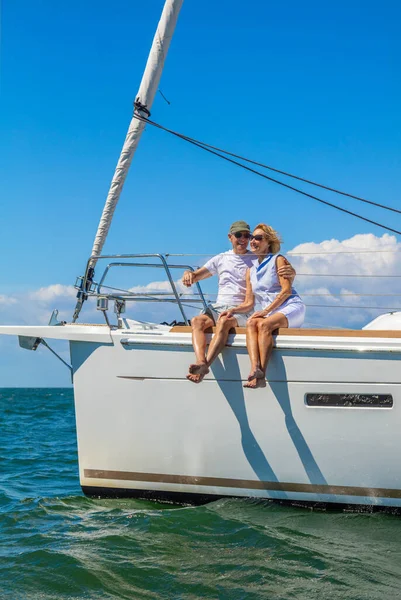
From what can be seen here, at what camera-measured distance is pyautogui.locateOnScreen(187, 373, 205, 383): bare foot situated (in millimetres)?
5410

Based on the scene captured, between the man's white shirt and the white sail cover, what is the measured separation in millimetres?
1435

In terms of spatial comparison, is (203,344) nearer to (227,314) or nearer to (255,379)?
(227,314)

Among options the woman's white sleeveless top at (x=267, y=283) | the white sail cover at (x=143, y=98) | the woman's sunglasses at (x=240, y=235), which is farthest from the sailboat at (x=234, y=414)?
the white sail cover at (x=143, y=98)

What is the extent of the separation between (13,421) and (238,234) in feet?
46.7

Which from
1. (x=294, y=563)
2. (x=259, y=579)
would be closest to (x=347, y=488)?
(x=294, y=563)

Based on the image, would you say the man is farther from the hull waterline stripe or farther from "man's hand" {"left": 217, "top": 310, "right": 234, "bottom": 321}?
the hull waterline stripe

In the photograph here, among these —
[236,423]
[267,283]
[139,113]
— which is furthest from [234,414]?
[139,113]

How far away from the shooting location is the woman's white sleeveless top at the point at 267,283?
5602 millimetres

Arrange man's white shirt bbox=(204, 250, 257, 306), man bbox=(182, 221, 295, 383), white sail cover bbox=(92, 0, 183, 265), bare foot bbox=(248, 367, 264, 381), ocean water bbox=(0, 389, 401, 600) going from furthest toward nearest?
1. white sail cover bbox=(92, 0, 183, 265)
2. man's white shirt bbox=(204, 250, 257, 306)
3. man bbox=(182, 221, 295, 383)
4. bare foot bbox=(248, 367, 264, 381)
5. ocean water bbox=(0, 389, 401, 600)

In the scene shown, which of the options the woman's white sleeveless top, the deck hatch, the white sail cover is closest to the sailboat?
the deck hatch

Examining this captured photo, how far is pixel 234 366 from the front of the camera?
5.47 metres

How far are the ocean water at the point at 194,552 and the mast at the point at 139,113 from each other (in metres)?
2.02

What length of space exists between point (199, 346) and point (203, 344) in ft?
0.13

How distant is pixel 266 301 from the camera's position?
18.5 feet
